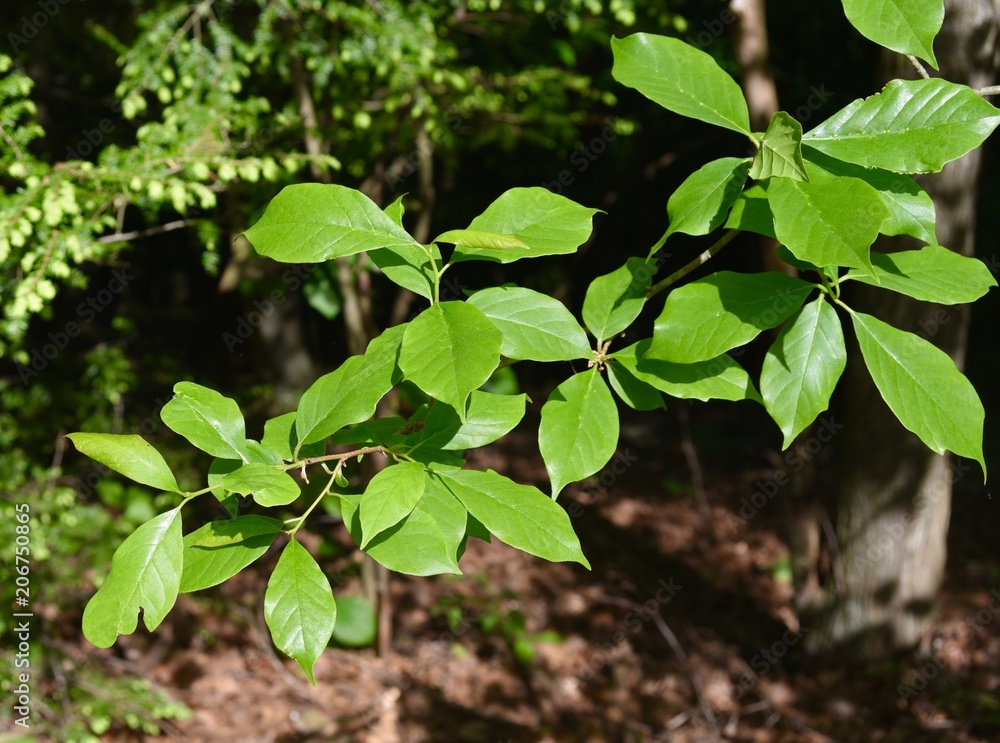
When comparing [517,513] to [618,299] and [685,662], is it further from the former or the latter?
[685,662]

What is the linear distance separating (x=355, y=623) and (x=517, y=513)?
3608mm

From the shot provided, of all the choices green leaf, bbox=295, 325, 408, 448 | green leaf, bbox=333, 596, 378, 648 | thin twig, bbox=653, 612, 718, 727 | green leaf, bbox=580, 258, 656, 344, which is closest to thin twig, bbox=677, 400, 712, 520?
thin twig, bbox=653, 612, 718, 727

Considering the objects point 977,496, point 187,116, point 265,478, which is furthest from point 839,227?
point 977,496

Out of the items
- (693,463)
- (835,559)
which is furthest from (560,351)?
(693,463)

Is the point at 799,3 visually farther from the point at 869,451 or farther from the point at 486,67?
the point at 869,451

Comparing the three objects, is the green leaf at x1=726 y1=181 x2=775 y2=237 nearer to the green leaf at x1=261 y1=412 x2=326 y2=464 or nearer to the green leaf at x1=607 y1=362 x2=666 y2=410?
the green leaf at x1=607 y1=362 x2=666 y2=410

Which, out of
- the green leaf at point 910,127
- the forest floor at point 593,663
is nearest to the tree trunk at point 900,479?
the forest floor at point 593,663

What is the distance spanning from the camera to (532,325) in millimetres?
888

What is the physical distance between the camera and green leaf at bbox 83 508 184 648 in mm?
789

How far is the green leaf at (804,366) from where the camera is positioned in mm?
874

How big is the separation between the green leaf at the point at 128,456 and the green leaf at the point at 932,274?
78cm

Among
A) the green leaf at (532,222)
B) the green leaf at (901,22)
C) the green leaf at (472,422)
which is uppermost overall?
the green leaf at (901,22)

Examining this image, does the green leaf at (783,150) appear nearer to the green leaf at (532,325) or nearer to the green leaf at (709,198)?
the green leaf at (709,198)

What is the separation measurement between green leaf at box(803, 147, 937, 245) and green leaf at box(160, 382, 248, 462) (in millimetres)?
694
